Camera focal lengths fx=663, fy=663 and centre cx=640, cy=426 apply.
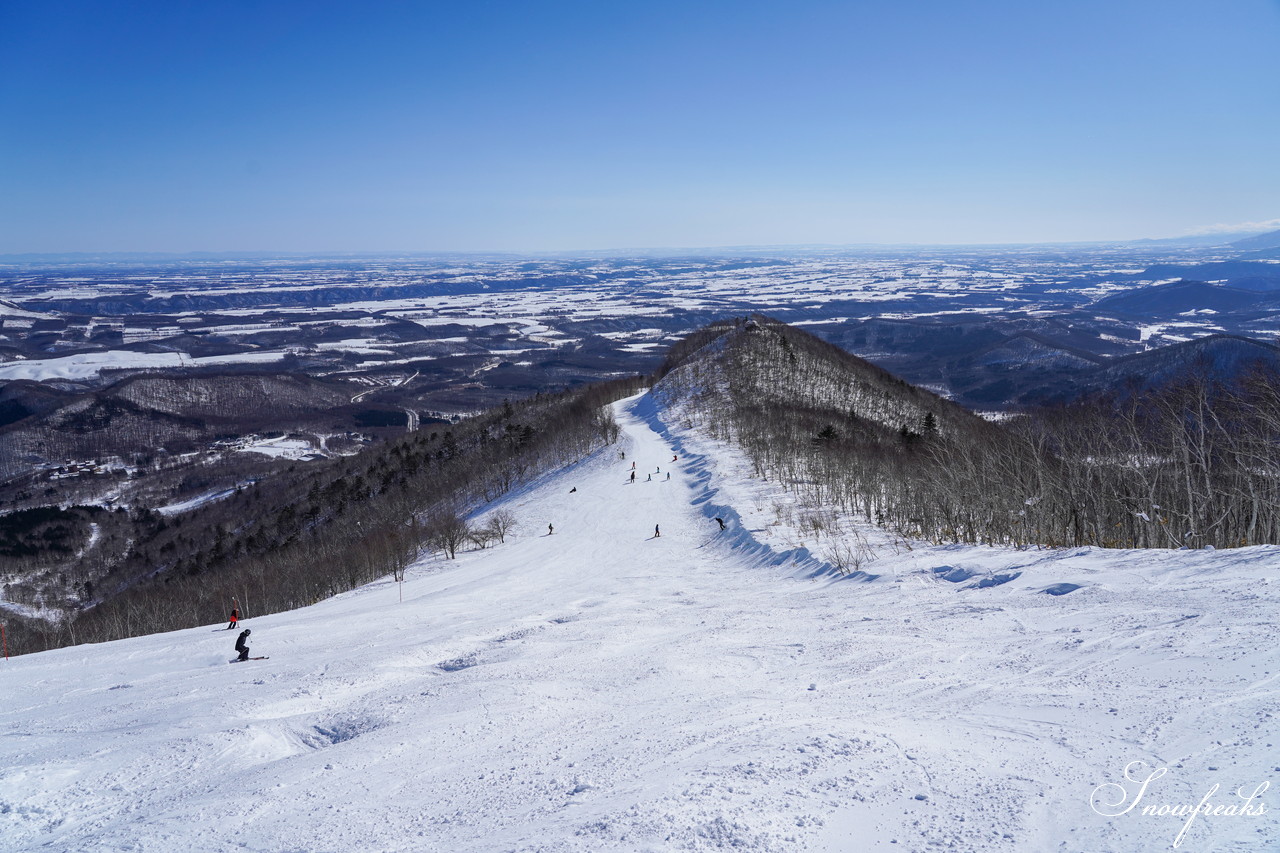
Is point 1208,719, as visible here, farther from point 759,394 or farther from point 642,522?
point 759,394

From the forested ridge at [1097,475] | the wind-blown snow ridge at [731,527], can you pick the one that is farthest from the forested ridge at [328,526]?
the forested ridge at [1097,475]

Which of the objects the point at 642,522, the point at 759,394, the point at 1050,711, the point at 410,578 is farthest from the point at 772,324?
the point at 1050,711

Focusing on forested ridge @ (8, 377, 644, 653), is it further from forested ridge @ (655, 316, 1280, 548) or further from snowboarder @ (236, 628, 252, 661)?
forested ridge @ (655, 316, 1280, 548)

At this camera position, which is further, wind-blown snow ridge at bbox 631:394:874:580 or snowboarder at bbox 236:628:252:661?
wind-blown snow ridge at bbox 631:394:874:580

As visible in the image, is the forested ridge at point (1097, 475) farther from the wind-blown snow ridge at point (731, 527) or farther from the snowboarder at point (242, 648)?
the snowboarder at point (242, 648)

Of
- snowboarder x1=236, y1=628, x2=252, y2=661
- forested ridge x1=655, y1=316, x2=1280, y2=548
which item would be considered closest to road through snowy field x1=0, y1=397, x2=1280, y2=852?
snowboarder x1=236, y1=628, x2=252, y2=661

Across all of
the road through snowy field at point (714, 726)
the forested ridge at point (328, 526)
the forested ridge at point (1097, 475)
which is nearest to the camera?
the road through snowy field at point (714, 726)
